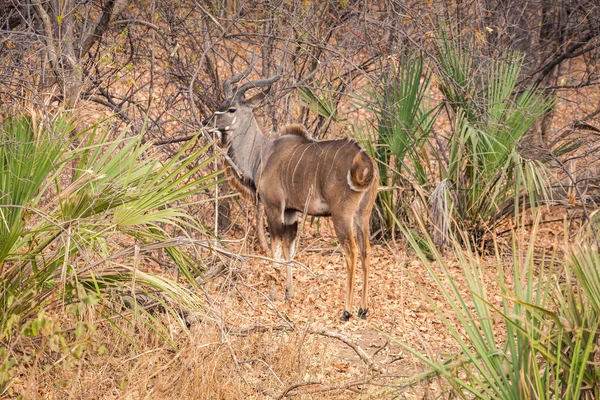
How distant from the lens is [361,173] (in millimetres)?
7012

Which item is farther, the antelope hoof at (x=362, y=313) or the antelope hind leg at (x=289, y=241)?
the antelope hind leg at (x=289, y=241)

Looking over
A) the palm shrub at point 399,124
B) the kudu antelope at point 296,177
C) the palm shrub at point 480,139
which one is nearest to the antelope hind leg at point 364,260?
the kudu antelope at point 296,177

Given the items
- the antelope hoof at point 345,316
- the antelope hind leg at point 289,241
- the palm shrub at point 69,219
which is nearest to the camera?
the palm shrub at point 69,219

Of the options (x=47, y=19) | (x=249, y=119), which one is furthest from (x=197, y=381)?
(x=249, y=119)

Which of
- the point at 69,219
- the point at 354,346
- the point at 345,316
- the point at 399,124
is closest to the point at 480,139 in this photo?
the point at 399,124

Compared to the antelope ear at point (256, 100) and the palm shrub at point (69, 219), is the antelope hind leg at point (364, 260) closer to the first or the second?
the antelope ear at point (256, 100)

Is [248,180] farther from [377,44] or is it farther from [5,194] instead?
[5,194]

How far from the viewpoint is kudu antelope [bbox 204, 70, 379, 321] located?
23.4ft

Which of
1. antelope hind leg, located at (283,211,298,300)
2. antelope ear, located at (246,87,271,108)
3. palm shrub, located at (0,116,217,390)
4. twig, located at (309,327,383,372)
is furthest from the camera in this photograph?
antelope ear, located at (246,87,271,108)

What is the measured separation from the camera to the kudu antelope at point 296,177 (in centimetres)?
713

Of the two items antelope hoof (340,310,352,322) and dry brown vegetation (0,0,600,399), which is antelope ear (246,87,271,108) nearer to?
dry brown vegetation (0,0,600,399)

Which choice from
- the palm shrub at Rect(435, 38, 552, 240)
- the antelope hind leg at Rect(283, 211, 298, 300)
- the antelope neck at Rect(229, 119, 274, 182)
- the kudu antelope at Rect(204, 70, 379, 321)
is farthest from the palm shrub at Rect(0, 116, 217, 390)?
the palm shrub at Rect(435, 38, 552, 240)

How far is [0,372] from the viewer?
3.79 meters

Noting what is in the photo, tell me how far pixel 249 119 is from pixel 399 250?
6.85 feet
